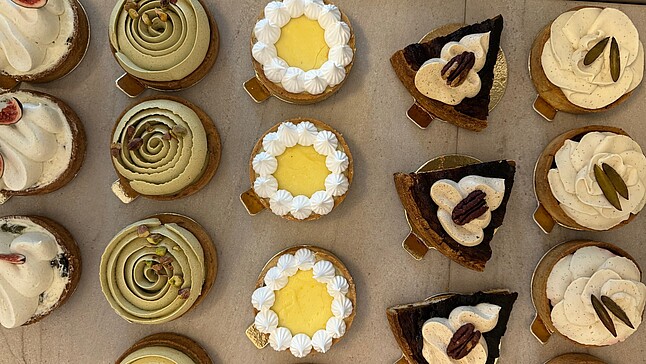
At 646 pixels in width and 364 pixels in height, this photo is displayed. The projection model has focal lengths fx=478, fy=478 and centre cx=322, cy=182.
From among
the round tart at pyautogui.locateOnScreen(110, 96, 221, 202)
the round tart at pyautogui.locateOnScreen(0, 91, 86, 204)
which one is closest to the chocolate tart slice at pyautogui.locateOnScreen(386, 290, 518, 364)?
the round tart at pyautogui.locateOnScreen(110, 96, 221, 202)

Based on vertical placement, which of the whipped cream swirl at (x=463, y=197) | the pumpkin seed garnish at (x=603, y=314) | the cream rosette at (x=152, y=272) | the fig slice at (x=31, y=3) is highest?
the fig slice at (x=31, y=3)

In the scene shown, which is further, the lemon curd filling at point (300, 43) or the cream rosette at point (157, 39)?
the lemon curd filling at point (300, 43)

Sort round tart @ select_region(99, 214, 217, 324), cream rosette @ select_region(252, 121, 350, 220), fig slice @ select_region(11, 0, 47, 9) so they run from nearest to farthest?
fig slice @ select_region(11, 0, 47, 9), round tart @ select_region(99, 214, 217, 324), cream rosette @ select_region(252, 121, 350, 220)

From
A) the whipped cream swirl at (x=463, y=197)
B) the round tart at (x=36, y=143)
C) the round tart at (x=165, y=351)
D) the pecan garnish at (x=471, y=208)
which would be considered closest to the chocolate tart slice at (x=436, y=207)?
the whipped cream swirl at (x=463, y=197)

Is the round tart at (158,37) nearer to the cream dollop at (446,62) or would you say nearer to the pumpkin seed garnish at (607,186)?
the cream dollop at (446,62)

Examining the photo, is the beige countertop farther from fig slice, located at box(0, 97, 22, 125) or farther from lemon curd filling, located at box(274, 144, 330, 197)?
fig slice, located at box(0, 97, 22, 125)

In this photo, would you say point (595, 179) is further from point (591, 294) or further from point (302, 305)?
point (302, 305)
